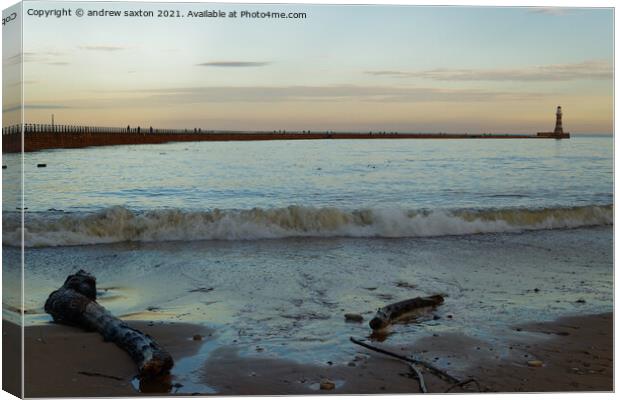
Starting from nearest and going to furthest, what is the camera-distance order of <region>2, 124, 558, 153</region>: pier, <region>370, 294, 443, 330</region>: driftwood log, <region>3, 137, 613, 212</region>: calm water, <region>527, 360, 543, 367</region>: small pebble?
<region>527, 360, 543, 367</region>: small pebble < <region>370, 294, 443, 330</region>: driftwood log < <region>2, 124, 558, 153</region>: pier < <region>3, 137, 613, 212</region>: calm water

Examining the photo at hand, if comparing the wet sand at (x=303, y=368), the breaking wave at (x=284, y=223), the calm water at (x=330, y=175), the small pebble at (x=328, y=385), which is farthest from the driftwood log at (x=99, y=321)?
the breaking wave at (x=284, y=223)

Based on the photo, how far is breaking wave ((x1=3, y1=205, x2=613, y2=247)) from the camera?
7254 mm

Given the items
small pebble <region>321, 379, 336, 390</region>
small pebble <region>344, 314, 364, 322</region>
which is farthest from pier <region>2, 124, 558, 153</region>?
small pebble <region>321, 379, 336, 390</region>

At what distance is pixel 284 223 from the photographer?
7.76 metres

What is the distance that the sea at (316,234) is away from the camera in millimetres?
5594

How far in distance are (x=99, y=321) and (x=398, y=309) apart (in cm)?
192

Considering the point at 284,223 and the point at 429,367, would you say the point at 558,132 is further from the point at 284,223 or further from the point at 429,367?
the point at 284,223

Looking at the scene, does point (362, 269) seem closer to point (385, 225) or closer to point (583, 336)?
point (385, 225)

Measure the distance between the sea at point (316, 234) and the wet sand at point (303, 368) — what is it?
0.17 metres

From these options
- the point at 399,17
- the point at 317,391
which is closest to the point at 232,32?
the point at 399,17

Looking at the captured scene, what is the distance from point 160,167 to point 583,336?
10.9 feet

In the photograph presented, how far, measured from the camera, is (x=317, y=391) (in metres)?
4.67

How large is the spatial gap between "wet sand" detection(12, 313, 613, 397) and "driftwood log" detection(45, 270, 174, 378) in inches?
2.8

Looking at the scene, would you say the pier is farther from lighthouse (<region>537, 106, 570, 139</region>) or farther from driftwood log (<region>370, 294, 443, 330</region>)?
driftwood log (<region>370, 294, 443, 330</region>)
